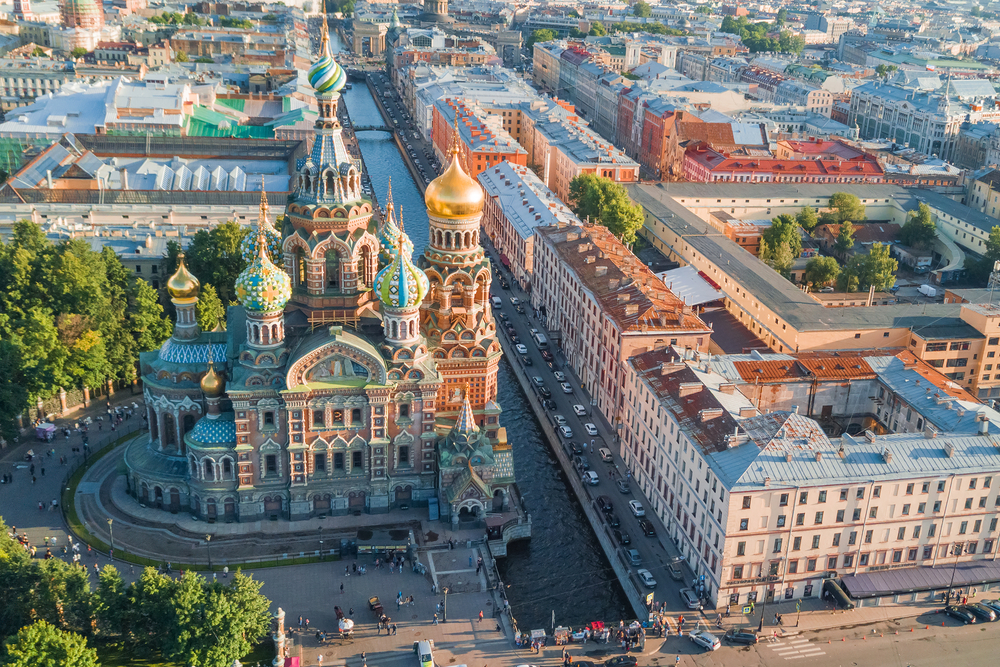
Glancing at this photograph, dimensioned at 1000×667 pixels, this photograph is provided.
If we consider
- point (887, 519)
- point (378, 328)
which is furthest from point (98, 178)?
point (887, 519)

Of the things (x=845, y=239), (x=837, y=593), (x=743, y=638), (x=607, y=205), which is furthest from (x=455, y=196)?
(x=845, y=239)

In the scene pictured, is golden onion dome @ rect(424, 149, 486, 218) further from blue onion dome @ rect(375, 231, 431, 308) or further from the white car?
the white car

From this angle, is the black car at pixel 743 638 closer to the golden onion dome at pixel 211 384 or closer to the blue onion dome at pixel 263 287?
the blue onion dome at pixel 263 287

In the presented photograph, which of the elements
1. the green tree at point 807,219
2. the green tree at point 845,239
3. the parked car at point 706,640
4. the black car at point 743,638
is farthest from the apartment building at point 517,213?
the black car at point 743,638

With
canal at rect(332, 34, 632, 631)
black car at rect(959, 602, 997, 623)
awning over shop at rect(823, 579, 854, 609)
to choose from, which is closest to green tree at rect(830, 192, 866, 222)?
canal at rect(332, 34, 632, 631)

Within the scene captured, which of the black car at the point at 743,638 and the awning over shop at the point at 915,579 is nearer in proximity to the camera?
the black car at the point at 743,638
